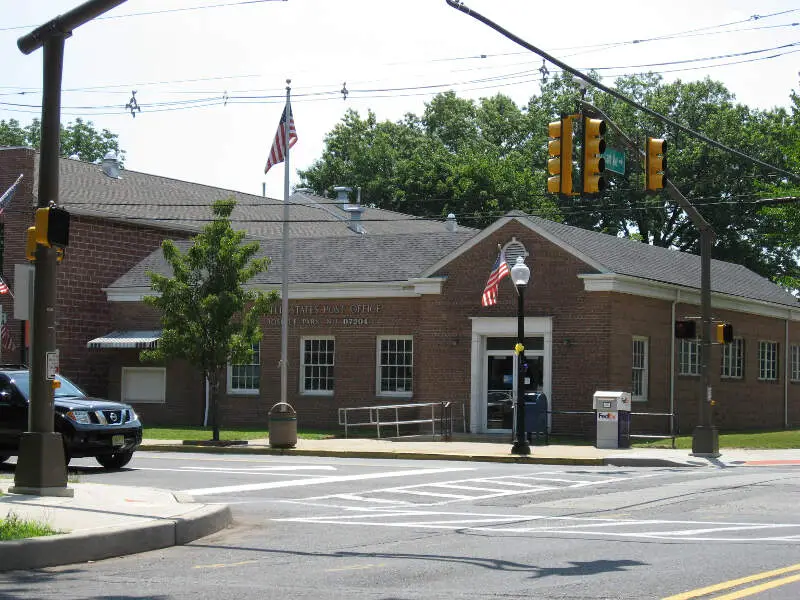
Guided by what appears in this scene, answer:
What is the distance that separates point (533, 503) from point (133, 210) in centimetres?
2802

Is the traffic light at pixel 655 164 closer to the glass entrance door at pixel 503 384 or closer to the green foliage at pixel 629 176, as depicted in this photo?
the glass entrance door at pixel 503 384

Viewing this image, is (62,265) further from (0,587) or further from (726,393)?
(0,587)

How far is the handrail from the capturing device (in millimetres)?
30906

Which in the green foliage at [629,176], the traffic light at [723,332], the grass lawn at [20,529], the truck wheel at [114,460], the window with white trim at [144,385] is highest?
the green foliage at [629,176]

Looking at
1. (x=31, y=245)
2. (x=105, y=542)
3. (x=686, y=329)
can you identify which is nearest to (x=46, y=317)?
(x=31, y=245)

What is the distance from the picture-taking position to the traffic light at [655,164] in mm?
20250

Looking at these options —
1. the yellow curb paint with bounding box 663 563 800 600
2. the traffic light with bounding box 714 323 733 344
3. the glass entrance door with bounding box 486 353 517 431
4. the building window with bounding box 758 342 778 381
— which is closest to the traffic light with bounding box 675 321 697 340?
the traffic light with bounding box 714 323 733 344

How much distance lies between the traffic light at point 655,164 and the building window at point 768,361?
1941 centimetres

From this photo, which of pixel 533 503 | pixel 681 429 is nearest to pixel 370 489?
pixel 533 503

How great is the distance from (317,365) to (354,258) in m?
3.47

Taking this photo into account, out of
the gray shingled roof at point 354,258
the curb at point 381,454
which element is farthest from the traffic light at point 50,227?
the gray shingled roof at point 354,258

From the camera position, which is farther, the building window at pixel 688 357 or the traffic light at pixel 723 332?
the building window at pixel 688 357

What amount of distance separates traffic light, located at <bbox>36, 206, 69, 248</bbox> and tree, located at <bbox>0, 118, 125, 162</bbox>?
225 ft

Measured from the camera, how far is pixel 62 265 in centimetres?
3869
